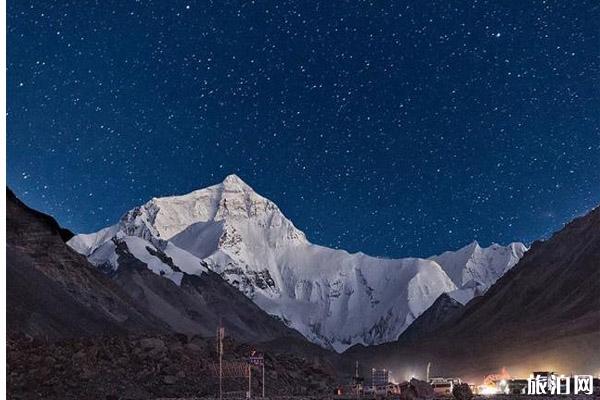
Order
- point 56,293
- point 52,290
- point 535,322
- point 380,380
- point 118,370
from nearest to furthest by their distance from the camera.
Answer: point 118,370
point 380,380
point 52,290
point 56,293
point 535,322

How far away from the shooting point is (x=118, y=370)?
5150 cm

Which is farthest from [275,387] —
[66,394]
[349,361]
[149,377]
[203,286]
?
[203,286]

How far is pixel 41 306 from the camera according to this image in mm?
83562

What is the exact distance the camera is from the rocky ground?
44.1 m

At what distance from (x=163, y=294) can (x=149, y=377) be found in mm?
114132

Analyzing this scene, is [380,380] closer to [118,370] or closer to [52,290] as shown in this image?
[118,370]

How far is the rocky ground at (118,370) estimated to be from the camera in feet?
145

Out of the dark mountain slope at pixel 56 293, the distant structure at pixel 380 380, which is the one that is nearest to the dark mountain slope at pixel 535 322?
the distant structure at pixel 380 380

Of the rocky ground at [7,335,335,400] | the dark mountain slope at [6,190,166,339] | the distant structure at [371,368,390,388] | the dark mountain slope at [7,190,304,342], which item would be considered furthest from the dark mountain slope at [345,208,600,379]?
the dark mountain slope at [6,190,166,339]

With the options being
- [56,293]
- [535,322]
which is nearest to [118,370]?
[56,293]

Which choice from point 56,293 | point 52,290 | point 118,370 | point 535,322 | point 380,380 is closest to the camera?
point 118,370

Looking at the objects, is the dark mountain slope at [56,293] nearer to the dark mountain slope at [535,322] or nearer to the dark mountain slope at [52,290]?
the dark mountain slope at [52,290]

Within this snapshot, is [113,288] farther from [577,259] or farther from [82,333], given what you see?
[577,259]

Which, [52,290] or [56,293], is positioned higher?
[52,290]
